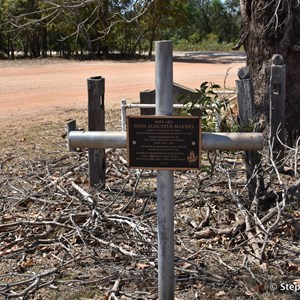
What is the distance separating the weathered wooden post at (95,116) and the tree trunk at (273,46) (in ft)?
7.31

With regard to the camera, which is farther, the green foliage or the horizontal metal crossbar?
the green foliage

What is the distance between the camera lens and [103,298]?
4.15 metres

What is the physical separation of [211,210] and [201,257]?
0.85m

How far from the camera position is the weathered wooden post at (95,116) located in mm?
6363

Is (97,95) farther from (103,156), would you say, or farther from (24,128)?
(24,128)

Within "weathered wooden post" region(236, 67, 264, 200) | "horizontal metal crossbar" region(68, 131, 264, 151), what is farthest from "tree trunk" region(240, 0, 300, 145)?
"horizontal metal crossbar" region(68, 131, 264, 151)

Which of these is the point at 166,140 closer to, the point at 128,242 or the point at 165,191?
the point at 165,191

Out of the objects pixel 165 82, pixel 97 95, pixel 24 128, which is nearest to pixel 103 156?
pixel 97 95

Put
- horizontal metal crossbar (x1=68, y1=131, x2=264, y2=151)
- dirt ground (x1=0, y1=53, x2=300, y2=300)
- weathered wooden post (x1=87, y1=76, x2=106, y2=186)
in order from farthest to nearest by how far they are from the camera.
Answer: weathered wooden post (x1=87, y1=76, x2=106, y2=186), dirt ground (x1=0, y1=53, x2=300, y2=300), horizontal metal crossbar (x1=68, y1=131, x2=264, y2=151)

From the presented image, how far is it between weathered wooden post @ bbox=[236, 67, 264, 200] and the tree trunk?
182cm

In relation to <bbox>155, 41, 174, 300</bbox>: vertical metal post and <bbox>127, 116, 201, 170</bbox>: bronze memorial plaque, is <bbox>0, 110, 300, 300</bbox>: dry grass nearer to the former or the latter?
<bbox>155, 41, 174, 300</bbox>: vertical metal post

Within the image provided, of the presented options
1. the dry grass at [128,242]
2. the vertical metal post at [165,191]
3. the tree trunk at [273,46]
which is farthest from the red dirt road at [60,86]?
the vertical metal post at [165,191]

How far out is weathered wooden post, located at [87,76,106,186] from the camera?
6.36 meters

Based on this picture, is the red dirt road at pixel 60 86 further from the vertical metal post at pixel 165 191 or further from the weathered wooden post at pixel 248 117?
the vertical metal post at pixel 165 191
